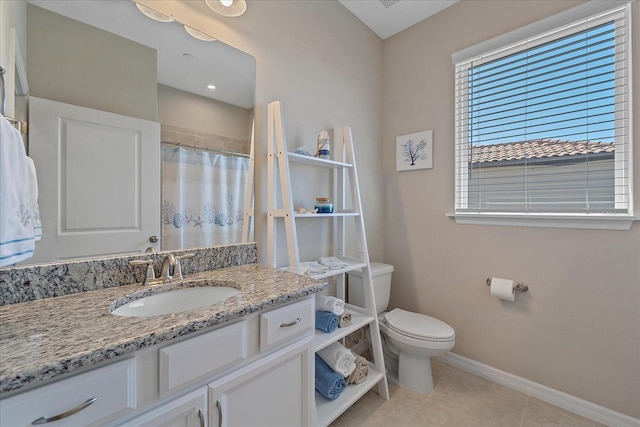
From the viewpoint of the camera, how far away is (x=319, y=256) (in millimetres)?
1902

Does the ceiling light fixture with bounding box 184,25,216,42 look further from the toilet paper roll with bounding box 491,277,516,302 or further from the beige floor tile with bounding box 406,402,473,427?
the beige floor tile with bounding box 406,402,473,427

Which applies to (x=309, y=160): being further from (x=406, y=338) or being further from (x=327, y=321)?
(x=406, y=338)

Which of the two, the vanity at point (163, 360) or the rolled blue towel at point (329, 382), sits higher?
the vanity at point (163, 360)

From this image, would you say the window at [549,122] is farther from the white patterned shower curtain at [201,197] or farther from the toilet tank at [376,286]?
the white patterned shower curtain at [201,197]

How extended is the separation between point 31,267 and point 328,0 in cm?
223

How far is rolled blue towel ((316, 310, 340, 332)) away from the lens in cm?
150

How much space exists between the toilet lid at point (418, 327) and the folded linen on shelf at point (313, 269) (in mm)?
676

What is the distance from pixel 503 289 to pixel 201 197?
74.7 inches

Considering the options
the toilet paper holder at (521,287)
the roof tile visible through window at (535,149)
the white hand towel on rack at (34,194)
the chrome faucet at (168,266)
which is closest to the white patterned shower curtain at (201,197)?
the chrome faucet at (168,266)

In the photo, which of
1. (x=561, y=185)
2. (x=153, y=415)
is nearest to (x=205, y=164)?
(x=153, y=415)

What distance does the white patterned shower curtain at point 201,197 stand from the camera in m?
1.25

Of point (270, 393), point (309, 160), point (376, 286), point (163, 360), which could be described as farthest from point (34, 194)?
point (376, 286)

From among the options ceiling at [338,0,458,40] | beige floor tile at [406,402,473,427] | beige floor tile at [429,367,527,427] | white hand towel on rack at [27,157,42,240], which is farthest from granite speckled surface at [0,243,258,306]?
ceiling at [338,0,458,40]

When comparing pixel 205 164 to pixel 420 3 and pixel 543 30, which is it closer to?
pixel 420 3
